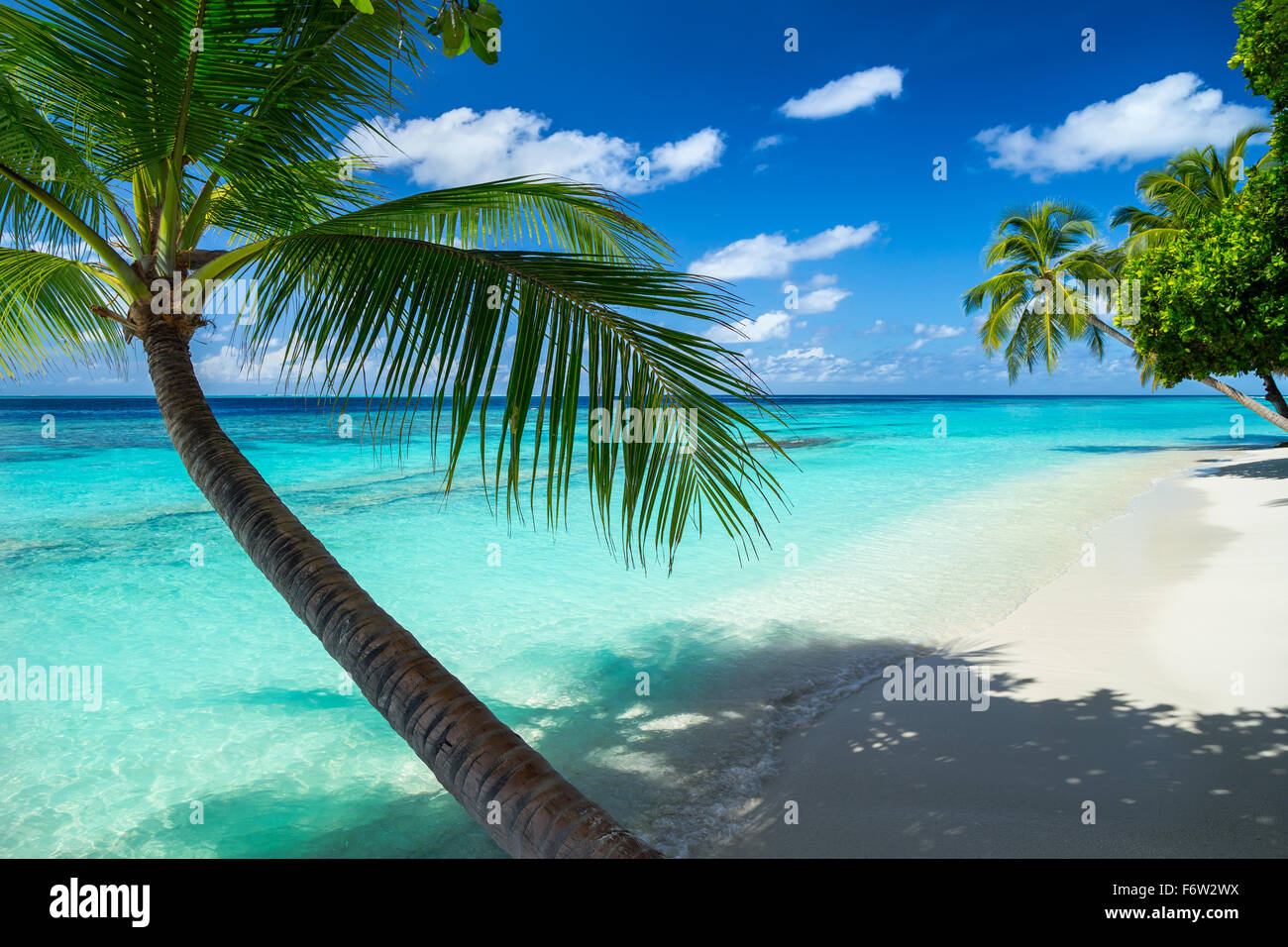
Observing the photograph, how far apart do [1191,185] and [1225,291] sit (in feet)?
31.7

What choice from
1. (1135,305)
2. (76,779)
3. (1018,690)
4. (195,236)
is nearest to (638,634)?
(1018,690)

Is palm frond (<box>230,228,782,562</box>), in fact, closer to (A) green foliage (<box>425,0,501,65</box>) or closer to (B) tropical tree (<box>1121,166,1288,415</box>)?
(A) green foliage (<box>425,0,501,65</box>)

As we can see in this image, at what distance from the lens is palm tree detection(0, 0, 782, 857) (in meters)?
2.01

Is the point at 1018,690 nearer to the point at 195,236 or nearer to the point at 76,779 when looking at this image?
the point at 195,236

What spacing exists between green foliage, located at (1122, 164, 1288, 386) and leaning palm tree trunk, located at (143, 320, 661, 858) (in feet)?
42.2

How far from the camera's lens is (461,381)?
215 cm

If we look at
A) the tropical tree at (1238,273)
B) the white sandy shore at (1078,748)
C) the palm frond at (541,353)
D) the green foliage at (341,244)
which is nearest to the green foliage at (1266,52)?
the tropical tree at (1238,273)

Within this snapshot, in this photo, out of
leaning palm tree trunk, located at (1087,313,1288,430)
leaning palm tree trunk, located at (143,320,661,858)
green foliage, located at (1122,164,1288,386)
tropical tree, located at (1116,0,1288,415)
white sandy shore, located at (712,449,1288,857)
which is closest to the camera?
leaning palm tree trunk, located at (143,320,661,858)

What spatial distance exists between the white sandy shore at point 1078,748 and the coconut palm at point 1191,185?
15.5 meters

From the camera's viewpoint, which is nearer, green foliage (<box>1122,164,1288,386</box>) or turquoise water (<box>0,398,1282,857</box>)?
turquoise water (<box>0,398,1282,857</box>)

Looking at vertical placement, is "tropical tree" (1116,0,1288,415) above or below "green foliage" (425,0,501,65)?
above

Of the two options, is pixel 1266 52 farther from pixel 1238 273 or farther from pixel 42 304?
pixel 42 304

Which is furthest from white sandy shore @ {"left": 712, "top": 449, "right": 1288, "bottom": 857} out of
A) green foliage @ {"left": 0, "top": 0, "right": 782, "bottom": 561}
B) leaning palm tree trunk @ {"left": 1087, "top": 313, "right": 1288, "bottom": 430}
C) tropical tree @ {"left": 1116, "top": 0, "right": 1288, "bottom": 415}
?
leaning palm tree trunk @ {"left": 1087, "top": 313, "right": 1288, "bottom": 430}

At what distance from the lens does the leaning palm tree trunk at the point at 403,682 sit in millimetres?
1720
